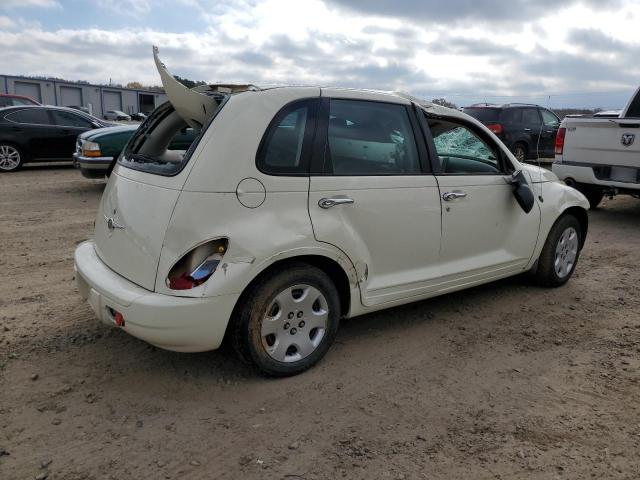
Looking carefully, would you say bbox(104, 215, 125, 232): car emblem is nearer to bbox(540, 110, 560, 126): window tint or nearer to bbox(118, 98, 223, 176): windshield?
bbox(118, 98, 223, 176): windshield

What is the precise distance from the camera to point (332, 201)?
3.31 m

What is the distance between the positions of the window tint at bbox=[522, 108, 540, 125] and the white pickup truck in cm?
580

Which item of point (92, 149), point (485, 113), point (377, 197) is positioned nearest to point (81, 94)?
point (485, 113)

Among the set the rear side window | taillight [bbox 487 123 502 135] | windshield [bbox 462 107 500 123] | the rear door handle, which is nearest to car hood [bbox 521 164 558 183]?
the rear door handle

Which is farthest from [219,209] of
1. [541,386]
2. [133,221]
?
[541,386]

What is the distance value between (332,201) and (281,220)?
37 centimetres

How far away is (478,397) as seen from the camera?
10.6 ft

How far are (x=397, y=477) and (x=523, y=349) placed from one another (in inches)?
68.3

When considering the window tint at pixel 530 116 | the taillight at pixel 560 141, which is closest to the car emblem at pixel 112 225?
the taillight at pixel 560 141

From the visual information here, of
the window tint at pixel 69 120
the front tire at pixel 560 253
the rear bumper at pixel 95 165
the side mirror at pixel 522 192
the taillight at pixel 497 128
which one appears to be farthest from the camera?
the taillight at pixel 497 128

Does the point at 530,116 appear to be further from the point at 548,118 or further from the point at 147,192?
the point at 147,192

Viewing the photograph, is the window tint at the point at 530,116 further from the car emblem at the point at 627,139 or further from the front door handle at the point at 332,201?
the front door handle at the point at 332,201

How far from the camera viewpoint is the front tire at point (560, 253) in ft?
16.1

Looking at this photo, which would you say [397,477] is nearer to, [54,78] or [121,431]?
[121,431]
